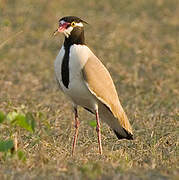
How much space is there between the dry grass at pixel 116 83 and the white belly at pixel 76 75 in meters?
0.46

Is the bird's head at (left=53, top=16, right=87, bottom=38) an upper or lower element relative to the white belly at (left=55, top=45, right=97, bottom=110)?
upper

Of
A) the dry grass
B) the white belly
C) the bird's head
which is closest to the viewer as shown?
the dry grass

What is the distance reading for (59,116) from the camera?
6.59 meters

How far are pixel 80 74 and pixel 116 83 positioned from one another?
3.53 meters

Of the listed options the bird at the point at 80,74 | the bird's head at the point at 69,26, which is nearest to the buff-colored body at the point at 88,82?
the bird at the point at 80,74

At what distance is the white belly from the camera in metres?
5.00

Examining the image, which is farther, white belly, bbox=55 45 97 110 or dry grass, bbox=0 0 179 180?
white belly, bbox=55 45 97 110

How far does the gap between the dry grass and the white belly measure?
46 cm

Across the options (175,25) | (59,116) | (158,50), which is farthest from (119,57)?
(59,116)

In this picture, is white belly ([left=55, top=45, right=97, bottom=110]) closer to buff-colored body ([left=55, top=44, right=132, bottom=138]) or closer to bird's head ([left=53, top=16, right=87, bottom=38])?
buff-colored body ([left=55, top=44, right=132, bottom=138])

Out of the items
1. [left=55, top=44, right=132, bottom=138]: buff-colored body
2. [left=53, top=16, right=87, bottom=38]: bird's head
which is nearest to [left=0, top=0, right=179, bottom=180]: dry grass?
[left=55, top=44, right=132, bottom=138]: buff-colored body

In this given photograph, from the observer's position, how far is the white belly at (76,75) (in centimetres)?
500

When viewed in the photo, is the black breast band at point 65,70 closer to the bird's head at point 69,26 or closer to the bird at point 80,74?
the bird at point 80,74

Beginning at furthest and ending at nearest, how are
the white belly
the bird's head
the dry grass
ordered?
the bird's head, the white belly, the dry grass
